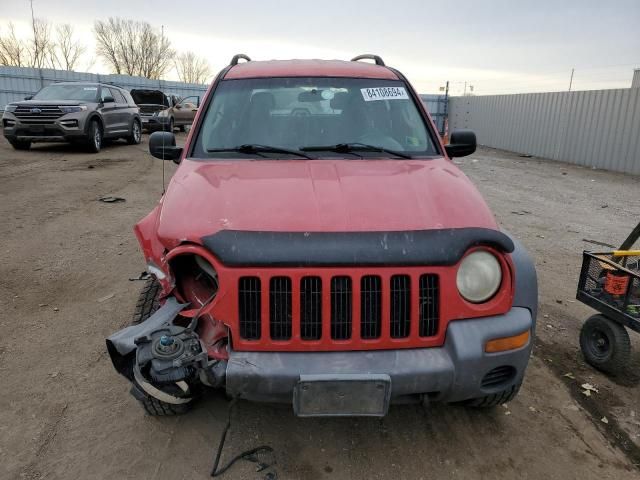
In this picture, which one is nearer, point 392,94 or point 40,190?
point 392,94

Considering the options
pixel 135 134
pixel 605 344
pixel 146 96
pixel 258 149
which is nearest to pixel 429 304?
pixel 258 149

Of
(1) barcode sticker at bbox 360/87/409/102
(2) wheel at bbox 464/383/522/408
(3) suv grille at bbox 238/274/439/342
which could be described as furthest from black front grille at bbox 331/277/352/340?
(1) barcode sticker at bbox 360/87/409/102

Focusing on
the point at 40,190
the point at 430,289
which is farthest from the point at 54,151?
the point at 430,289

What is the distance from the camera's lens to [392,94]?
370 centimetres

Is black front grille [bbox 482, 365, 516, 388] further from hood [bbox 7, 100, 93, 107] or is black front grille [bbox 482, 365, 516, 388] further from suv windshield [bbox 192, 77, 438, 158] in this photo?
hood [bbox 7, 100, 93, 107]

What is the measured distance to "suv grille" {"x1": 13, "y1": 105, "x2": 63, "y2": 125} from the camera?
1170 cm

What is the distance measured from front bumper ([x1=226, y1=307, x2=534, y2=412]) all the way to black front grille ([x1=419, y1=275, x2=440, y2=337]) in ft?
0.26

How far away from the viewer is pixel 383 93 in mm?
3672

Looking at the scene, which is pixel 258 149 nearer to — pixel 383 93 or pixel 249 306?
pixel 383 93

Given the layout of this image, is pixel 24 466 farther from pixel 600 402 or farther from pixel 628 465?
pixel 600 402

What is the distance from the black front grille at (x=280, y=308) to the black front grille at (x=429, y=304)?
23.5 inches

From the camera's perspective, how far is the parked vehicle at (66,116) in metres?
11.8

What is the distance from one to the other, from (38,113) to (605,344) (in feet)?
41.5

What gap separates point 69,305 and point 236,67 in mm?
2482
